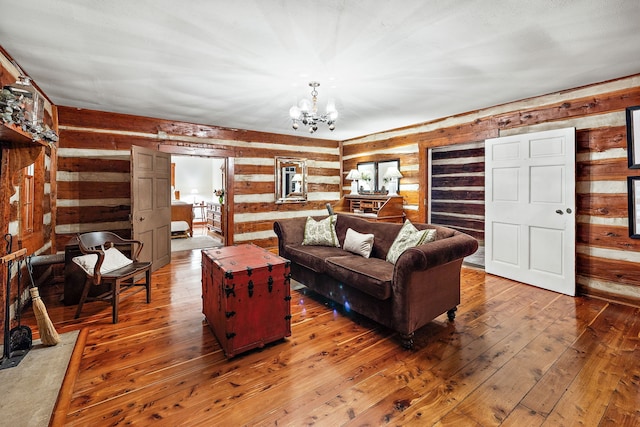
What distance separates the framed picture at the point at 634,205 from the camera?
10.8ft

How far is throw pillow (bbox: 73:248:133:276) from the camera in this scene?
3012 mm

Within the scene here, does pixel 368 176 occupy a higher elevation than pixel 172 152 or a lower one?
lower

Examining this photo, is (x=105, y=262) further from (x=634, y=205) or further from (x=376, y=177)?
(x=634, y=205)

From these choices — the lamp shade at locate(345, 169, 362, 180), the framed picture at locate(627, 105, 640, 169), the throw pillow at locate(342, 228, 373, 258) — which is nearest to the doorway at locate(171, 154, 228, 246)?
the lamp shade at locate(345, 169, 362, 180)

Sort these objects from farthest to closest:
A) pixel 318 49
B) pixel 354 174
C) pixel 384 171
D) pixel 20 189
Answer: pixel 354 174
pixel 384 171
pixel 20 189
pixel 318 49

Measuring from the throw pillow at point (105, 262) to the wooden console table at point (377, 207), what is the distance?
12.2ft

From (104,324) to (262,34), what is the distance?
2.96 metres

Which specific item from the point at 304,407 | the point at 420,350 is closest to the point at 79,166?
the point at 304,407

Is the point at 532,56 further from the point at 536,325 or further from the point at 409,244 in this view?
the point at 536,325

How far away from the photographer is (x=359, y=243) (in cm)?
345

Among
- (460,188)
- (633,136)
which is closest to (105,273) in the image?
(633,136)

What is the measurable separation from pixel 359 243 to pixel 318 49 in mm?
1981

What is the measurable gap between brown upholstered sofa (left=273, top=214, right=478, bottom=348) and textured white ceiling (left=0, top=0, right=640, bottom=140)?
1.66m

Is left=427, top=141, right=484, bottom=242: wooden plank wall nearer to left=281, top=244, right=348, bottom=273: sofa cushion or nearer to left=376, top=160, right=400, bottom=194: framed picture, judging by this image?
left=376, top=160, right=400, bottom=194: framed picture
